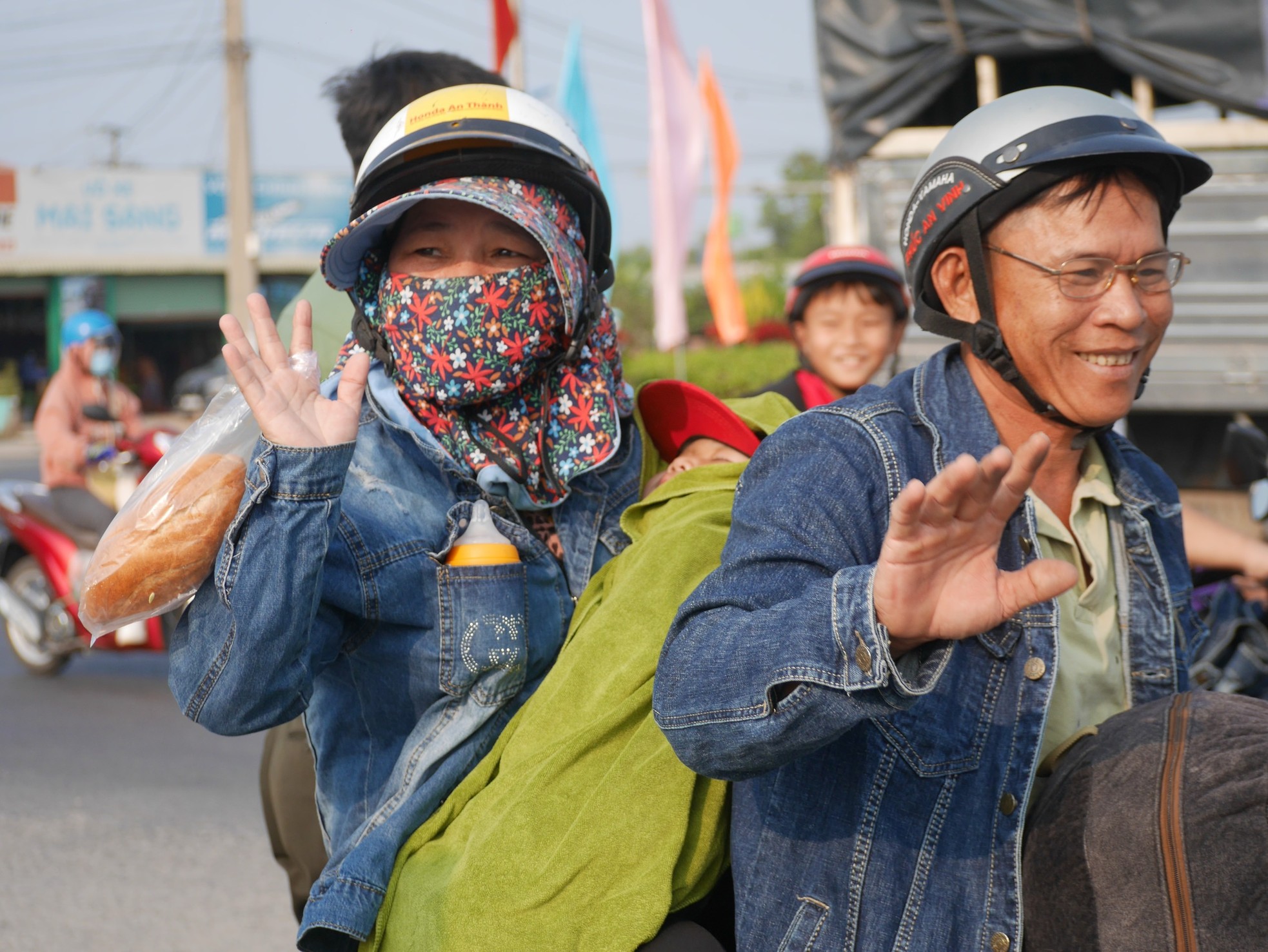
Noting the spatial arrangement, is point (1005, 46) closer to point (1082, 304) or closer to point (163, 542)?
point (1082, 304)

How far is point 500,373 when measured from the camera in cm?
228

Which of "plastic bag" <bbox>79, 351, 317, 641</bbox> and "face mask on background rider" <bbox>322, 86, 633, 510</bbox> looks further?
"face mask on background rider" <bbox>322, 86, 633, 510</bbox>

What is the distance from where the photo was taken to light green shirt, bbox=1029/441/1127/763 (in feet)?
6.23

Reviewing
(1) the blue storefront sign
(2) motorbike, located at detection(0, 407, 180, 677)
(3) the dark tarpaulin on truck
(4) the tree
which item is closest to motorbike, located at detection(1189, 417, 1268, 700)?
(3) the dark tarpaulin on truck

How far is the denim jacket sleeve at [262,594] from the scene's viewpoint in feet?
5.90

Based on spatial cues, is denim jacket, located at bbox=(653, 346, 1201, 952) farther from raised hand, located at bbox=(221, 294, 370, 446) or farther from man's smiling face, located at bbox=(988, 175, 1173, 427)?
raised hand, located at bbox=(221, 294, 370, 446)

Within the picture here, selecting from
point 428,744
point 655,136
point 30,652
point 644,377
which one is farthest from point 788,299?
point 644,377

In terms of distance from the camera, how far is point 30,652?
301 inches

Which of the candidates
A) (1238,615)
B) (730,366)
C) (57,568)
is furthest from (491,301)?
(730,366)

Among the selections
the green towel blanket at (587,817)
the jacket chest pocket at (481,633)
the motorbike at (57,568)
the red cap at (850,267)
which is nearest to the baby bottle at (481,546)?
the jacket chest pocket at (481,633)

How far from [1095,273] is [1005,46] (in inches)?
206

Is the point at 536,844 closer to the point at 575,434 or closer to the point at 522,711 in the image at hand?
the point at 522,711

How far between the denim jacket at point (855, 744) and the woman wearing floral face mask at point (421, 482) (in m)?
0.55

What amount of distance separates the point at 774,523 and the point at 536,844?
60 centimetres
